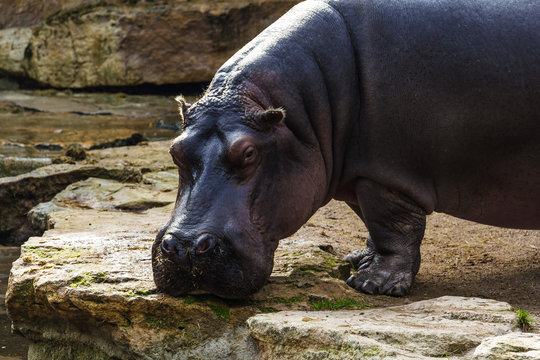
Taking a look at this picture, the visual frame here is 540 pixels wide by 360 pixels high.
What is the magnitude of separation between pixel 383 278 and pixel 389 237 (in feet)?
0.74

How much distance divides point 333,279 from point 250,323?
0.84 metres

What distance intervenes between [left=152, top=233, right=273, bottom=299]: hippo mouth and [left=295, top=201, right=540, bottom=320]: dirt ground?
76cm

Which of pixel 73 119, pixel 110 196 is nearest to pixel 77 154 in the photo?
pixel 110 196

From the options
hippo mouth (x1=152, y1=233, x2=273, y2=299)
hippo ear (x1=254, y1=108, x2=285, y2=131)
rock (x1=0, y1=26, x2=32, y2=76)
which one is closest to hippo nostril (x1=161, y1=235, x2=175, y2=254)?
hippo mouth (x1=152, y1=233, x2=273, y2=299)

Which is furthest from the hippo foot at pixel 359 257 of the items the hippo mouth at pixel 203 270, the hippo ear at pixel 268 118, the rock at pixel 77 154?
the rock at pixel 77 154

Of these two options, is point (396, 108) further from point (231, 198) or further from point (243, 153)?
point (231, 198)

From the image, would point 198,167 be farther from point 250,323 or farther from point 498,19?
point 498,19

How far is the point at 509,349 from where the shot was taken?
254 cm

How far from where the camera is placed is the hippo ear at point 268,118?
11.7 ft

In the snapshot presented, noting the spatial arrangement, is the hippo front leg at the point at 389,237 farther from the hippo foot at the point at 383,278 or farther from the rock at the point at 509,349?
the rock at the point at 509,349

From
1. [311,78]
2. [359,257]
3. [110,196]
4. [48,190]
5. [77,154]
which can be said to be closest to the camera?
[311,78]

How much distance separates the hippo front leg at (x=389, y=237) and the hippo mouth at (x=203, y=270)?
2.47 feet

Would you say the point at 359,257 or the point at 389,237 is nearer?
the point at 389,237

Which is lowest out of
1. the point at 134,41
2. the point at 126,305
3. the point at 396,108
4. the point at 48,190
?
the point at 48,190
